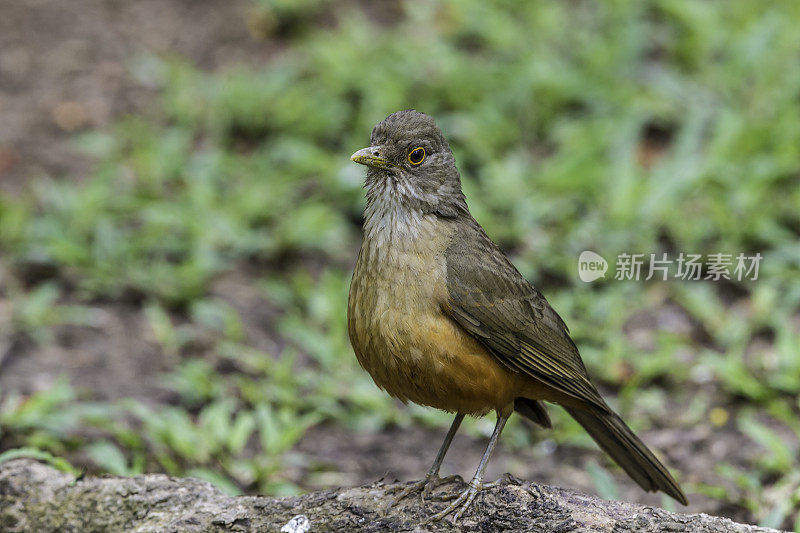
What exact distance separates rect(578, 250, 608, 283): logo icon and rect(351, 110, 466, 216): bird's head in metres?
2.98

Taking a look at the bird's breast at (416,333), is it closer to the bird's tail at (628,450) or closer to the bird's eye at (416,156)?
the bird's eye at (416,156)

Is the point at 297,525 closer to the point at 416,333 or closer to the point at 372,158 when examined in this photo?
the point at 416,333

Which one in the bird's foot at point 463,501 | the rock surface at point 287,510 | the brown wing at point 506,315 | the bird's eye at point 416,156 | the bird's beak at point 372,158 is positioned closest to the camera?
the rock surface at point 287,510

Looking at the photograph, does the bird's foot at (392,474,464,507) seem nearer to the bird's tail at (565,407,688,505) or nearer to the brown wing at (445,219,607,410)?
the brown wing at (445,219,607,410)

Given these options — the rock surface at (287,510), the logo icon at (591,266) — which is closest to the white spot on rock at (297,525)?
the rock surface at (287,510)

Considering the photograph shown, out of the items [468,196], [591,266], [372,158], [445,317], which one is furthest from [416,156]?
[468,196]

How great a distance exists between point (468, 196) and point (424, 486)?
13.3 feet

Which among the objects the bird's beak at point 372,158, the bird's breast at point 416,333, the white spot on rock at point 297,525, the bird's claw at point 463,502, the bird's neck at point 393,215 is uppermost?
the bird's beak at point 372,158

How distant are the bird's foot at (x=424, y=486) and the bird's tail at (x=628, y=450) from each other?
0.90 m

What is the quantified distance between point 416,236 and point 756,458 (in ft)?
9.15

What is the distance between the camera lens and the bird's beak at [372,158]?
14.4 feet

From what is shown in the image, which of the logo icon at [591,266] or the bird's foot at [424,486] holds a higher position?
the logo icon at [591,266]

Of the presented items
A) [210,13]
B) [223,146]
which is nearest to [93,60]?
[210,13]

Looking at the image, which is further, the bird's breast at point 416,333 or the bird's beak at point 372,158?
the bird's beak at point 372,158
